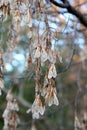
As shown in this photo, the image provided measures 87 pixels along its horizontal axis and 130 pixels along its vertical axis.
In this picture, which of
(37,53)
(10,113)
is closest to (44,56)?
(37,53)

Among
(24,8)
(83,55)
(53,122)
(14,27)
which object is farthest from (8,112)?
(53,122)

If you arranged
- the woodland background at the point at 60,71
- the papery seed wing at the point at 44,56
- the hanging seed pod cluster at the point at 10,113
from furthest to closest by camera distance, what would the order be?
the woodland background at the point at 60,71
the hanging seed pod cluster at the point at 10,113
the papery seed wing at the point at 44,56

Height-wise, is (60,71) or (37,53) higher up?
(37,53)

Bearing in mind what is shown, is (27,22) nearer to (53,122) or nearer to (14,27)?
(14,27)

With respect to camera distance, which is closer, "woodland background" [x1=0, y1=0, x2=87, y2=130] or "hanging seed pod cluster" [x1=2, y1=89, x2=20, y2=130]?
"hanging seed pod cluster" [x1=2, y1=89, x2=20, y2=130]

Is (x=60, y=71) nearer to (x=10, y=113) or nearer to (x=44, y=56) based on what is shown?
(x=10, y=113)

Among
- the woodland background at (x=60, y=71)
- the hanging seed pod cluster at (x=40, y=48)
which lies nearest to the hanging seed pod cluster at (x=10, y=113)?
the woodland background at (x=60, y=71)

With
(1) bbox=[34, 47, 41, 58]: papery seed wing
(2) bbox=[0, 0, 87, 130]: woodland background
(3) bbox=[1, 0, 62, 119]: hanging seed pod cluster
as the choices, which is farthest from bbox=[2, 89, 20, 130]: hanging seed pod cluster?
(1) bbox=[34, 47, 41, 58]: papery seed wing

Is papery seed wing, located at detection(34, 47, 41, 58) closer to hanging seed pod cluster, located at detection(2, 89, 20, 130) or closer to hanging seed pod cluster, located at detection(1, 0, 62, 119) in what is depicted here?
hanging seed pod cluster, located at detection(1, 0, 62, 119)

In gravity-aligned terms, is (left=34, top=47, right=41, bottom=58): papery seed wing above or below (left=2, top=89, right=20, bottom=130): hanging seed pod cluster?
above

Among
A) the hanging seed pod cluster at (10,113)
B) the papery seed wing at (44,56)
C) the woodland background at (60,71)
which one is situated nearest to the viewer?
the papery seed wing at (44,56)

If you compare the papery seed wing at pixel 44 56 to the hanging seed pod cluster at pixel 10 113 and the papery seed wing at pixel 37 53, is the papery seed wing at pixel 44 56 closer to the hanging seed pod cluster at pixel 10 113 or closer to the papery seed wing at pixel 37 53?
the papery seed wing at pixel 37 53
